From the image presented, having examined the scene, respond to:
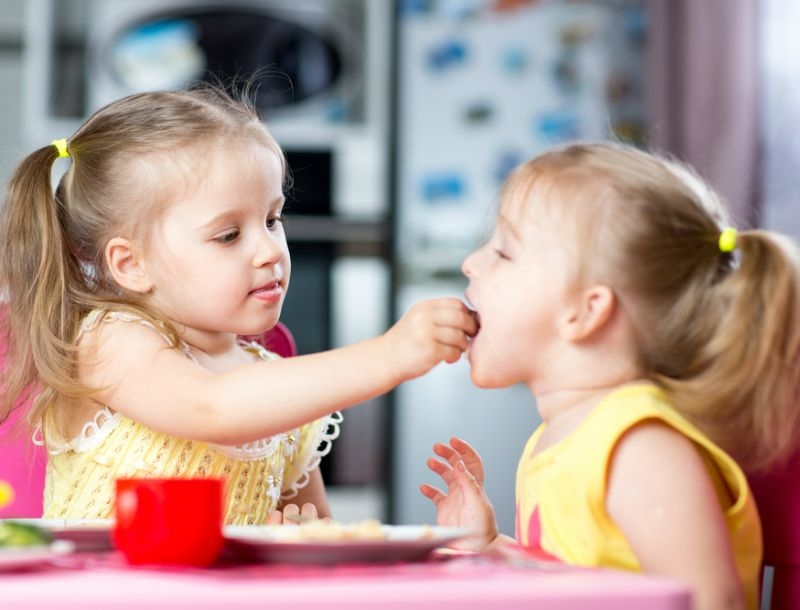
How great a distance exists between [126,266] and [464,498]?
0.50m

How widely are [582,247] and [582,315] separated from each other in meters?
0.06

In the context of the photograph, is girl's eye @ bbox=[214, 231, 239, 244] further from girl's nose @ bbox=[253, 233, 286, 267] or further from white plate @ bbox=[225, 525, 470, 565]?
white plate @ bbox=[225, 525, 470, 565]

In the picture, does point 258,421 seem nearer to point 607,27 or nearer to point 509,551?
point 509,551

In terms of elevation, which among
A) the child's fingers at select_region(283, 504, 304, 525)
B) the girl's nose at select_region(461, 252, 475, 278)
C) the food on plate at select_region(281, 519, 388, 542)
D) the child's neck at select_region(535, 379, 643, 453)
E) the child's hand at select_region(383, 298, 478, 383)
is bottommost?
the child's fingers at select_region(283, 504, 304, 525)

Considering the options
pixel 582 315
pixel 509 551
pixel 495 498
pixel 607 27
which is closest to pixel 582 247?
pixel 582 315

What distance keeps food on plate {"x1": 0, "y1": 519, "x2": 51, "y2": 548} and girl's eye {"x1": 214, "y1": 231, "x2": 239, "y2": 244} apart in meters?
0.58

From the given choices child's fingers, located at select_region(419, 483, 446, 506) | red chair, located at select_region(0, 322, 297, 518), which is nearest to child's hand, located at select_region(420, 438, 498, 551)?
child's fingers, located at select_region(419, 483, 446, 506)

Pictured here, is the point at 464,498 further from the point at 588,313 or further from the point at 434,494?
the point at 588,313

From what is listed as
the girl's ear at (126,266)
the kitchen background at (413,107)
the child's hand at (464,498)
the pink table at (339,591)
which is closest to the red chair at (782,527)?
the child's hand at (464,498)

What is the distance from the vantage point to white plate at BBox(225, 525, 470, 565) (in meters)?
0.73

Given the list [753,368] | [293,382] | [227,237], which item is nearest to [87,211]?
[227,237]

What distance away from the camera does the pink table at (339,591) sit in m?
0.59

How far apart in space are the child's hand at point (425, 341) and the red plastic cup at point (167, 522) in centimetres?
30

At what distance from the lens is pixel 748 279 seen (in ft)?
3.14
